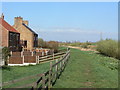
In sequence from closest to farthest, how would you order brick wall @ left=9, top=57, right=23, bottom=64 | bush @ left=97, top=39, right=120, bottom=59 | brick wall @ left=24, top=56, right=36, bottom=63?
brick wall @ left=9, top=57, right=23, bottom=64
brick wall @ left=24, top=56, right=36, bottom=63
bush @ left=97, top=39, right=120, bottom=59

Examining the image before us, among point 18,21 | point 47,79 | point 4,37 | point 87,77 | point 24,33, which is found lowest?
point 87,77

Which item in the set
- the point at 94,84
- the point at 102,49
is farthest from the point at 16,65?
the point at 102,49

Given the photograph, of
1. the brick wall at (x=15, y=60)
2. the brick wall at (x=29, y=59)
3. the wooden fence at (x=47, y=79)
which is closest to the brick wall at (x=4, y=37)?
the brick wall at (x=15, y=60)

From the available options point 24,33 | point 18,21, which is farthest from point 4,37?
point 18,21

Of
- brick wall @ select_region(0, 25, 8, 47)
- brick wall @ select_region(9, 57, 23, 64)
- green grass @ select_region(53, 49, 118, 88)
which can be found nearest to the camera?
green grass @ select_region(53, 49, 118, 88)

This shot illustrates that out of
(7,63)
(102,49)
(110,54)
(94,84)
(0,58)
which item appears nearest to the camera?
(94,84)

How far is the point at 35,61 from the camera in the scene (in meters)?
25.5

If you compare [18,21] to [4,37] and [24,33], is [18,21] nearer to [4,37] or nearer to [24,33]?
[24,33]

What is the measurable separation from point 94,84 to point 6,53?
44.3 ft

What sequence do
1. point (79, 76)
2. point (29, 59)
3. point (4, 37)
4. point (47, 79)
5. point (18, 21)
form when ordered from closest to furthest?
point (47, 79) < point (79, 76) < point (29, 59) < point (4, 37) < point (18, 21)

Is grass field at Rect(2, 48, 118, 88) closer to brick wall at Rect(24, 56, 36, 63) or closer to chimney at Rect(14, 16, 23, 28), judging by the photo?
brick wall at Rect(24, 56, 36, 63)

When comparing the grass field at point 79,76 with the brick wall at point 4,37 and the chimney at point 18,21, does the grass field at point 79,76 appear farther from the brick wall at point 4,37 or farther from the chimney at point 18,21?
the chimney at point 18,21

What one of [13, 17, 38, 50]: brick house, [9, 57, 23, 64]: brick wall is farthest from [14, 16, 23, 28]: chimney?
[9, 57, 23, 64]: brick wall

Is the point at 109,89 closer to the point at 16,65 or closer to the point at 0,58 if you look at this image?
the point at 0,58
